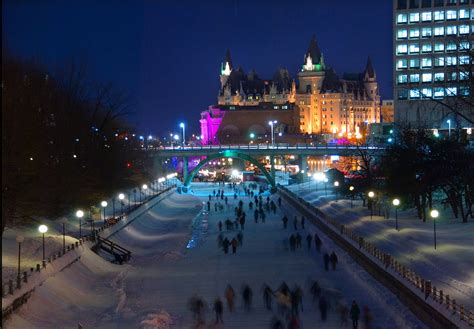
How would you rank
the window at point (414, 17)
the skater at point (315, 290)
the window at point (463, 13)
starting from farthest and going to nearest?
the window at point (414, 17), the window at point (463, 13), the skater at point (315, 290)

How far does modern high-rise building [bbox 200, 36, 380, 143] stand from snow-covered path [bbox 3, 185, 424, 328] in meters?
109

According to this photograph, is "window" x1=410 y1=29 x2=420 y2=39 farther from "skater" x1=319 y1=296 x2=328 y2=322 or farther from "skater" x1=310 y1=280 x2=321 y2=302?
"skater" x1=319 y1=296 x2=328 y2=322

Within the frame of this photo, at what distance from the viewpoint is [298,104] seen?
15425 centimetres

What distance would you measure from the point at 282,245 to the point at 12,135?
14054 mm

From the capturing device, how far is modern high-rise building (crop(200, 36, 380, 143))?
147000 millimetres

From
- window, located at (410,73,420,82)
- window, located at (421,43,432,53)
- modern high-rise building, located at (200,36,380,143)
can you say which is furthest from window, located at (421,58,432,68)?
modern high-rise building, located at (200,36,380,143)

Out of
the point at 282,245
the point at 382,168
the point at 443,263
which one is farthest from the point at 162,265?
the point at 382,168

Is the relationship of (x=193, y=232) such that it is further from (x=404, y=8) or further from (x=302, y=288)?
(x=404, y=8)

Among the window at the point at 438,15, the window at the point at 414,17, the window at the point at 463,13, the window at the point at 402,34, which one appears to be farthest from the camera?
the window at the point at 402,34

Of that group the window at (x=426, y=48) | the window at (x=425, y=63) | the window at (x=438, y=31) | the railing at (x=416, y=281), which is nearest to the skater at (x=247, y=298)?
the railing at (x=416, y=281)

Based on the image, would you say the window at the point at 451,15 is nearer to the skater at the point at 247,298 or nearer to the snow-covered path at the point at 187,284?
the snow-covered path at the point at 187,284

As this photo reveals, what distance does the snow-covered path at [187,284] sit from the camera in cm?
1831

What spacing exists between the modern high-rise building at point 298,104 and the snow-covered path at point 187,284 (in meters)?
109

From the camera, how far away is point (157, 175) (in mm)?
91812
